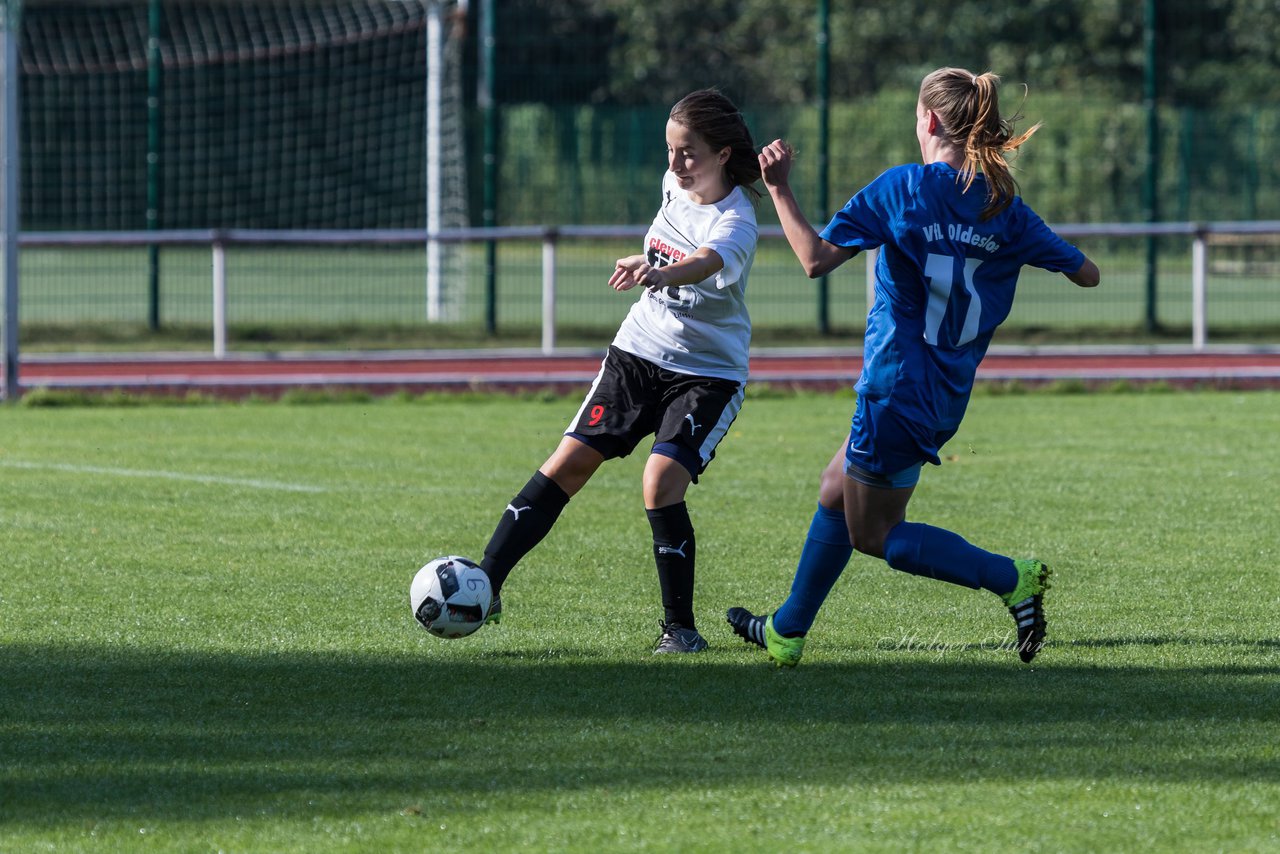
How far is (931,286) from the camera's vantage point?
16.0 ft

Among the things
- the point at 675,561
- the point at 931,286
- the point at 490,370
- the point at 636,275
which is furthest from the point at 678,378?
the point at 490,370

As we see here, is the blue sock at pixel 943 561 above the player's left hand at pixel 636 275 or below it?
below

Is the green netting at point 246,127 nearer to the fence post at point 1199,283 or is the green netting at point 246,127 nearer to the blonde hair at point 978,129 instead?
the fence post at point 1199,283

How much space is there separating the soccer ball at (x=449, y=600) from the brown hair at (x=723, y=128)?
4.60 ft

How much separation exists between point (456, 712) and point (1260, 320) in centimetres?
1724

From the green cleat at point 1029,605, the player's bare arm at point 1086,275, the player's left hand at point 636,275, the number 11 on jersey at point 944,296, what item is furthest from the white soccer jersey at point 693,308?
the green cleat at point 1029,605

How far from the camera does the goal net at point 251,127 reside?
75.7 ft

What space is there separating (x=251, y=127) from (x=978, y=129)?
2043 centimetres

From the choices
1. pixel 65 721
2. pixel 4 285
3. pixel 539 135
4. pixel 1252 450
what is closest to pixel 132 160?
pixel 539 135

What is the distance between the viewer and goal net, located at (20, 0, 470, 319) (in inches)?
909

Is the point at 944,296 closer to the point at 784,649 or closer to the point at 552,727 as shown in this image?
the point at 784,649

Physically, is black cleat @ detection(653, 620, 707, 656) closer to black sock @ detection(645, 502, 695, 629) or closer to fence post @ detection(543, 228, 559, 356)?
black sock @ detection(645, 502, 695, 629)

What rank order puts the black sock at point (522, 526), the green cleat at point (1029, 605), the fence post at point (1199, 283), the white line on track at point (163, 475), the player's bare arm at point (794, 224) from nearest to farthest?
the player's bare arm at point (794, 224) → the green cleat at point (1029, 605) → the black sock at point (522, 526) → the white line on track at point (163, 475) → the fence post at point (1199, 283)

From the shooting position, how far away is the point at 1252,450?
9945 mm
